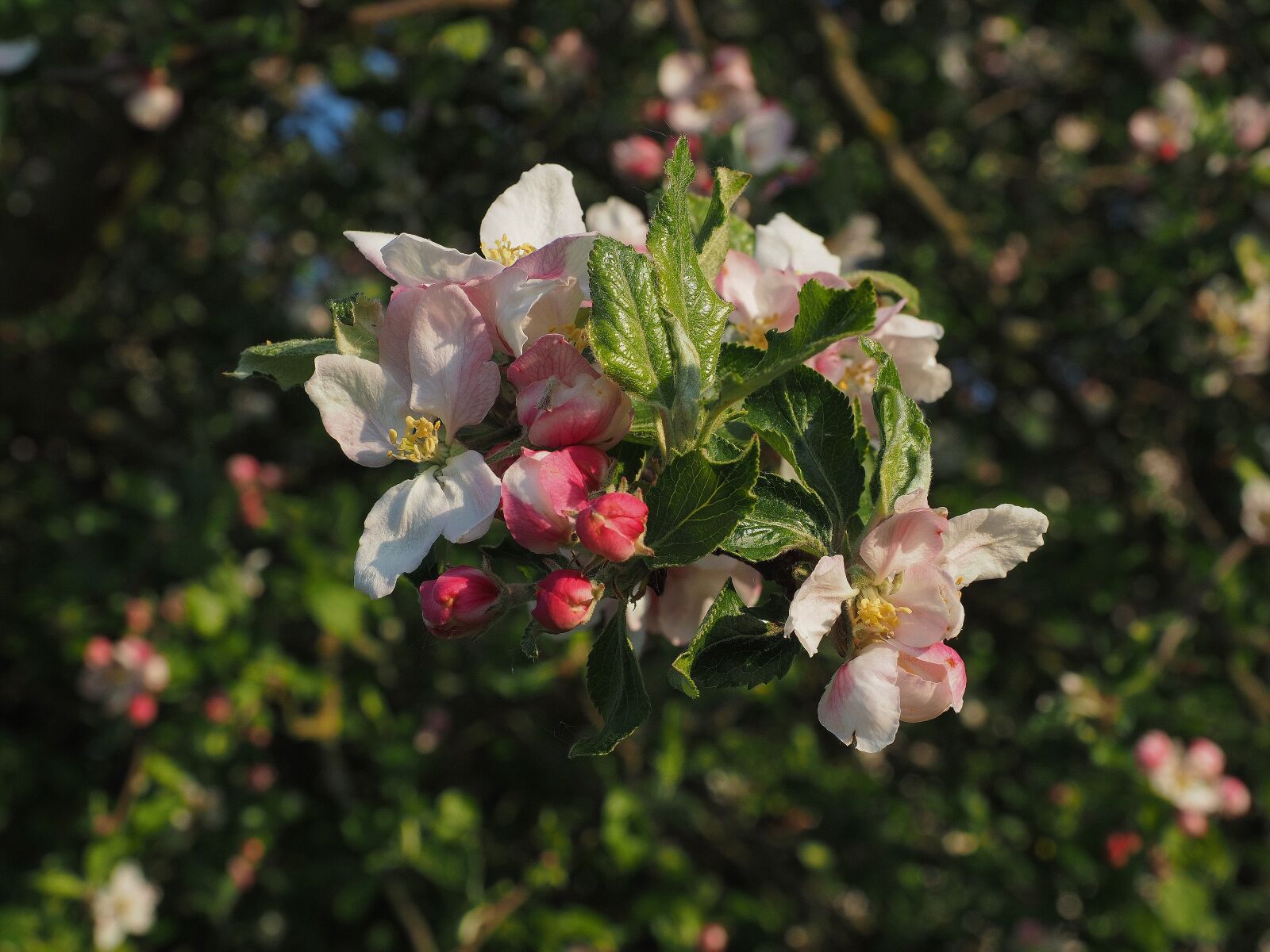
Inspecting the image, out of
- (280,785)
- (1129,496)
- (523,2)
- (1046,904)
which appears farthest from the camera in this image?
(280,785)

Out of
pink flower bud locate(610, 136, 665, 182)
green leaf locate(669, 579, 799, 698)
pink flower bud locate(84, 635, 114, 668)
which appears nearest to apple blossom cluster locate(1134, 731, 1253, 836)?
pink flower bud locate(610, 136, 665, 182)

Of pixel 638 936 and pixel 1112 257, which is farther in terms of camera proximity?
pixel 638 936

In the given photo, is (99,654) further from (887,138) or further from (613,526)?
(613,526)

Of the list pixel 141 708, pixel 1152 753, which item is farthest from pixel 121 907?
pixel 1152 753

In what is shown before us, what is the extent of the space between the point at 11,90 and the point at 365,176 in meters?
0.79

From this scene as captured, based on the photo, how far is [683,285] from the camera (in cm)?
69

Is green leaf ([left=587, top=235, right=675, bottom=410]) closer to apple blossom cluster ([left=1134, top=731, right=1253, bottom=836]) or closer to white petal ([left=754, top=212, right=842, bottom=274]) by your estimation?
white petal ([left=754, top=212, right=842, bottom=274])

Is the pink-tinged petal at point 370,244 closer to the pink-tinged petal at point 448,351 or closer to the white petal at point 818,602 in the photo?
the pink-tinged petal at point 448,351

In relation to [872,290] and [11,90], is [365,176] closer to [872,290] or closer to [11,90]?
[11,90]

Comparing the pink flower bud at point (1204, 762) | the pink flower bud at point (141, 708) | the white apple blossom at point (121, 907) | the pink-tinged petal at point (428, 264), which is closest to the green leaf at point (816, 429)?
the pink-tinged petal at point (428, 264)

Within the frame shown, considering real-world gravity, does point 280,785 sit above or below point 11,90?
below

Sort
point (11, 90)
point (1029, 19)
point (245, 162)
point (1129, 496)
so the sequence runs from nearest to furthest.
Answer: point (11, 90), point (1129, 496), point (1029, 19), point (245, 162)

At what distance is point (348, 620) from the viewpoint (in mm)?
2273

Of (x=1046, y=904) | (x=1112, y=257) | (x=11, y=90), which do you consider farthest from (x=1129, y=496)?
(x=11, y=90)
